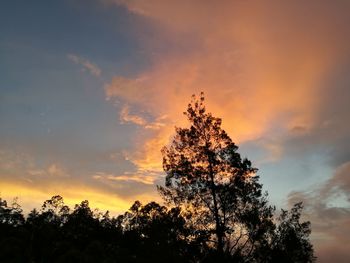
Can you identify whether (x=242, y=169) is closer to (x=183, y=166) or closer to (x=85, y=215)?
(x=183, y=166)

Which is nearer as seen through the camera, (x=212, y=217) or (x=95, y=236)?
(x=212, y=217)

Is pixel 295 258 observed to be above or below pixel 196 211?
below

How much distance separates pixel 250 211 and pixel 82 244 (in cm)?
3891

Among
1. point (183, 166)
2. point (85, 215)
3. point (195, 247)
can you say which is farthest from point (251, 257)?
point (85, 215)

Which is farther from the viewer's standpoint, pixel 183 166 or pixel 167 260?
pixel 183 166

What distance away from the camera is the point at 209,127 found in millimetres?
35188

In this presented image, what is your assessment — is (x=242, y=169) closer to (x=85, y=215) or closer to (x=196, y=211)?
(x=196, y=211)

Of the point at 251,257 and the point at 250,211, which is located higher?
the point at 250,211

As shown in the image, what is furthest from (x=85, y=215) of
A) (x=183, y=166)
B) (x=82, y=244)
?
(x=183, y=166)

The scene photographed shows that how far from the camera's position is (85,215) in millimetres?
72562

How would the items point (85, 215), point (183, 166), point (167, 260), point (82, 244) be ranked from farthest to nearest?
point (85, 215)
point (82, 244)
point (183, 166)
point (167, 260)

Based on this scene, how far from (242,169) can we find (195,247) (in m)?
7.21

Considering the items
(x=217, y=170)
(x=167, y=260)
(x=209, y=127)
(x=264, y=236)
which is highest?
(x=209, y=127)

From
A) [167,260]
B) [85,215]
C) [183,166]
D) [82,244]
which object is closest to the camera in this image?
[167,260]
